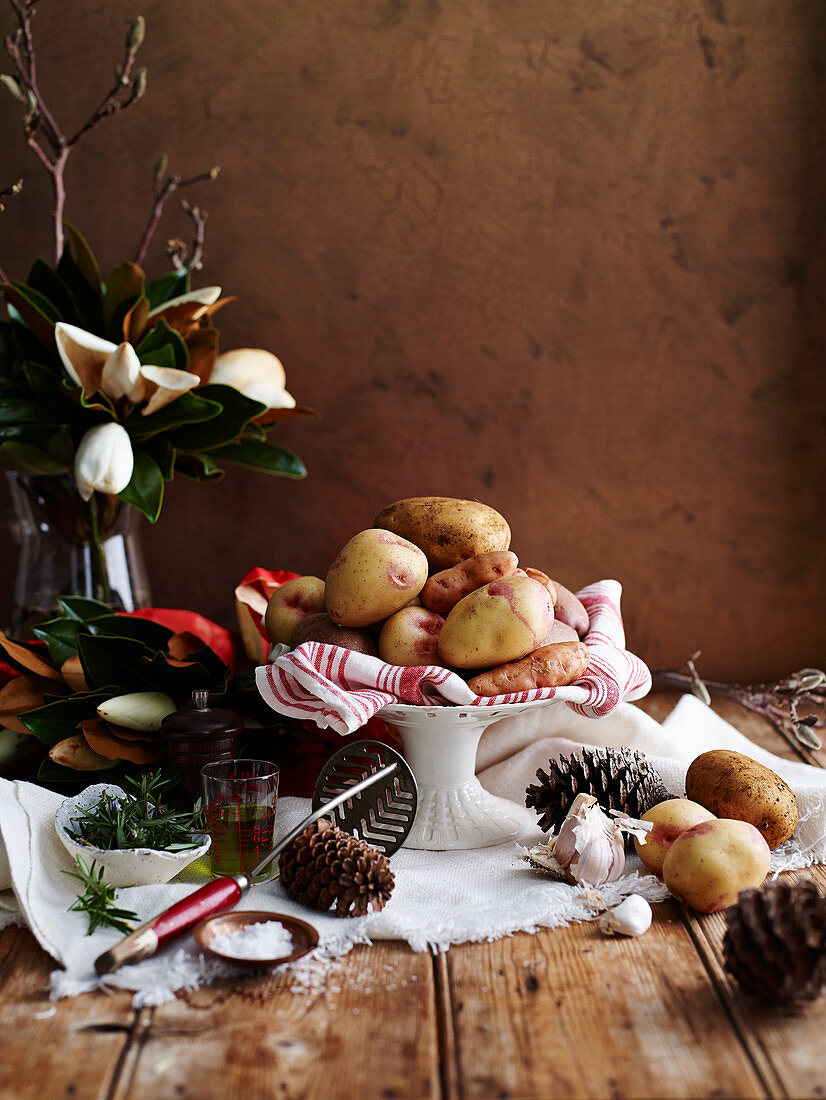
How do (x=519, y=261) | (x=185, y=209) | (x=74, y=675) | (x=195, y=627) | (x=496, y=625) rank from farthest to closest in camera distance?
(x=519, y=261) < (x=185, y=209) < (x=195, y=627) < (x=74, y=675) < (x=496, y=625)

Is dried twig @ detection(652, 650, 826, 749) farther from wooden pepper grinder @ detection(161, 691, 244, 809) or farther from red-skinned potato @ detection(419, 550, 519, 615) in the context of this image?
Result: wooden pepper grinder @ detection(161, 691, 244, 809)

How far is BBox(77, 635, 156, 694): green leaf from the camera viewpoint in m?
1.05

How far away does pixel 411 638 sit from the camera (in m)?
0.93

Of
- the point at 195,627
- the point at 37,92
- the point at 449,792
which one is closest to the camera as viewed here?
the point at 449,792

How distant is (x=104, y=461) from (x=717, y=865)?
0.82m

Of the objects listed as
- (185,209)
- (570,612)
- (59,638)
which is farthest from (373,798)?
(185,209)

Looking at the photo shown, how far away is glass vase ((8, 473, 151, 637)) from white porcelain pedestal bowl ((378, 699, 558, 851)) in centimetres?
56

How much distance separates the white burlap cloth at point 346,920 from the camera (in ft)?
2.35


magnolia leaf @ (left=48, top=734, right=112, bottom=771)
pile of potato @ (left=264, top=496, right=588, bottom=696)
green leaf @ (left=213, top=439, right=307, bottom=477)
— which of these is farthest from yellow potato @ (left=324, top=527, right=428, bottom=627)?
green leaf @ (left=213, top=439, right=307, bottom=477)

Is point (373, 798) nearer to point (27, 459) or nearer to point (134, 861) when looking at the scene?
point (134, 861)

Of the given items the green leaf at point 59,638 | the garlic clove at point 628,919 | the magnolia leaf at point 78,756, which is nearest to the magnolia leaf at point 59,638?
the green leaf at point 59,638

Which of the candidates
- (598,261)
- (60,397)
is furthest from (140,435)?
(598,261)

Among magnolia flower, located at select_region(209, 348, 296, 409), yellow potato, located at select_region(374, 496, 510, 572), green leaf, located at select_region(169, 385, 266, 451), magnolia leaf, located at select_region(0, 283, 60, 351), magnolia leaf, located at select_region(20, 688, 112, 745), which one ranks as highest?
magnolia leaf, located at select_region(0, 283, 60, 351)

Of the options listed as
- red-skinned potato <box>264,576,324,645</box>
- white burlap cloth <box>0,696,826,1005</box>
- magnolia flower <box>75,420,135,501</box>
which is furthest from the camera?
magnolia flower <box>75,420,135,501</box>
